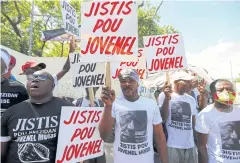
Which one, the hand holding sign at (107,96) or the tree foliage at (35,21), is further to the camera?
the tree foliage at (35,21)

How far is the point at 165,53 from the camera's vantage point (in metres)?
4.63

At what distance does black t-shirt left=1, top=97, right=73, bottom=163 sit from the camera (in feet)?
7.09

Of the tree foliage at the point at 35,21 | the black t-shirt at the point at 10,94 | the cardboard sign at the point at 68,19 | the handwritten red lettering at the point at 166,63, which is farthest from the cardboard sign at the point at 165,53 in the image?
the tree foliage at the point at 35,21

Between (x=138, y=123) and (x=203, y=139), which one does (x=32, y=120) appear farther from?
(x=203, y=139)

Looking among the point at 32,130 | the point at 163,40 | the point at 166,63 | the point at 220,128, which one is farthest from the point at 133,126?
the point at 163,40

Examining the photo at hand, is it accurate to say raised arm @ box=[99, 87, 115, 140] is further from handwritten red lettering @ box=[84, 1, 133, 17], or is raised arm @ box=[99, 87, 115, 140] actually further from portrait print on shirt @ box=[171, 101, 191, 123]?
portrait print on shirt @ box=[171, 101, 191, 123]

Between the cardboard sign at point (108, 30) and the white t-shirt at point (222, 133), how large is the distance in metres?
1.02

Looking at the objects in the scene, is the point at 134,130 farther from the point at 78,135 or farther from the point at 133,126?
the point at 78,135

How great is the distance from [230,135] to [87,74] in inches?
81.1

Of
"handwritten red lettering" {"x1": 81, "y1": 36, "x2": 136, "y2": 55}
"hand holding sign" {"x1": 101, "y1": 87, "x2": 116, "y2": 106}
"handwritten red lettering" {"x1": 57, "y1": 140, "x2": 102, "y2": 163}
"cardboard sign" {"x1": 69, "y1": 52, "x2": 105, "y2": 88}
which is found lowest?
"handwritten red lettering" {"x1": 57, "y1": 140, "x2": 102, "y2": 163}

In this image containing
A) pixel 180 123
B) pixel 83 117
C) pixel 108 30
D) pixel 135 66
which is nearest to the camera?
pixel 83 117

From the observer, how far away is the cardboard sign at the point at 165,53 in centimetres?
454

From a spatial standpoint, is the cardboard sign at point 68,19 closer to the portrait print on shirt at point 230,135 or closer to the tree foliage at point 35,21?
the portrait print on shirt at point 230,135

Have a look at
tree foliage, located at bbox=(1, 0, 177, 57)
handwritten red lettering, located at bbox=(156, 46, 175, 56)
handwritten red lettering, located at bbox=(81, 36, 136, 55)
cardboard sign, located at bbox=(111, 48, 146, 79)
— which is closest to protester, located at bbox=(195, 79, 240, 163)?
handwritten red lettering, located at bbox=(81, 36, 136, 55)
